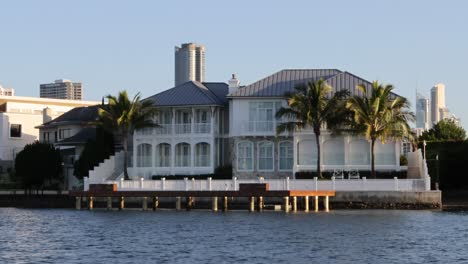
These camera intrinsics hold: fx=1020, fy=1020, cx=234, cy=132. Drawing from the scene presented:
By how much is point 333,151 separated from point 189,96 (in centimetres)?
1341

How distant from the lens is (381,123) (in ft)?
247

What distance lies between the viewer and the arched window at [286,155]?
266 feet

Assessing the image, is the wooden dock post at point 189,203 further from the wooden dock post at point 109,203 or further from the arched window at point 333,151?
the arched window at point 333,151

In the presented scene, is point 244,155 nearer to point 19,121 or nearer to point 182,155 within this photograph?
point 182,155

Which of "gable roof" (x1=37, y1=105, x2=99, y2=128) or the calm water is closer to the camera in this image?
the calm water

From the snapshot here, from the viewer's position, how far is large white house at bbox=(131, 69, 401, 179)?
7900 centimetres

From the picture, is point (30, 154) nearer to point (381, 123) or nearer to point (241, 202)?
point (241, 202)

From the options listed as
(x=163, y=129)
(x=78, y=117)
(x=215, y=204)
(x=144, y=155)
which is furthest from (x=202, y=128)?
(x=78, y=117)

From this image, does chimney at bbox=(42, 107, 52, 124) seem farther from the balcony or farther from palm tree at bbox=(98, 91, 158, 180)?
the balcony

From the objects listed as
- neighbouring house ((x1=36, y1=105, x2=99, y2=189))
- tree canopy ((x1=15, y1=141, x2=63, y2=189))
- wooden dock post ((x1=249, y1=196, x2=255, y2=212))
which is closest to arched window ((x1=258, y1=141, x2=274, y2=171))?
wooden dock post ((x1=249, y1=196, x2=255, y2=212))

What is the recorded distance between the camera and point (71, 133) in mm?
106375

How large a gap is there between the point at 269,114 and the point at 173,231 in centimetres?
2970

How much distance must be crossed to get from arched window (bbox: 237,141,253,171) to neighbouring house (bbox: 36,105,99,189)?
735 inches

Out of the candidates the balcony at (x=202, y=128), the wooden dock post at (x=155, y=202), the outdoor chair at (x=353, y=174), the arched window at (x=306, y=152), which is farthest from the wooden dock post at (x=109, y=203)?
the outdoor chair at (x=353, y=174)
